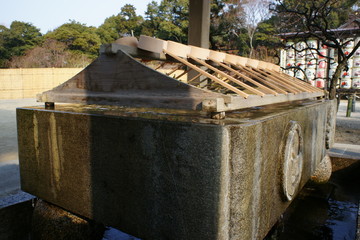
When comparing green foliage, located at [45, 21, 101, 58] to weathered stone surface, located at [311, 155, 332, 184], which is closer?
weathered stone surface, located at [311, 155, 332, 184]

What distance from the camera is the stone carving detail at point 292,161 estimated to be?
2092 mm

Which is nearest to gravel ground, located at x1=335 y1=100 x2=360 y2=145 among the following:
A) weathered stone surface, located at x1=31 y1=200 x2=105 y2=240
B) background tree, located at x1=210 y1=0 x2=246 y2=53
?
weathered stone surface, located at x1=31 y1=200 x2=105 y2=240

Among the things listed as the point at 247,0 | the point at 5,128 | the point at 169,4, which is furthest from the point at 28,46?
the point at 5,128

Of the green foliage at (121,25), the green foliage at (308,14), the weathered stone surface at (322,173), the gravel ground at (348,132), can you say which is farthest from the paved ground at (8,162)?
the green foliage at (121,25)

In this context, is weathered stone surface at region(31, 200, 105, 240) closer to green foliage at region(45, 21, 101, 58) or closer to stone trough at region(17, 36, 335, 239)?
stone trough at region(17, 36, 335, 239)

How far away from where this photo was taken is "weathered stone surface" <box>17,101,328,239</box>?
1554mm

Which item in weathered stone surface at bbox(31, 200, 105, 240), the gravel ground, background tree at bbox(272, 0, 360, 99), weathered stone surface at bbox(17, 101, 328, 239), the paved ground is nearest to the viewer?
weathered stone surface at bbox(17, 101, 328, 239)

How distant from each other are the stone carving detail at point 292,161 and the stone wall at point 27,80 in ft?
62.8

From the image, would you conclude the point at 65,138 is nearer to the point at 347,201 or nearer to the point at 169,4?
the point at 347,201

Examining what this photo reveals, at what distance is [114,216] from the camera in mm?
1999

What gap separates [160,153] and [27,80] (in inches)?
786

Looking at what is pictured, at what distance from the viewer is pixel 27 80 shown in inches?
738

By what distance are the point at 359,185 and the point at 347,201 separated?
0.66m

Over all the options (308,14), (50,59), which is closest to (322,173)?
(308,14)
